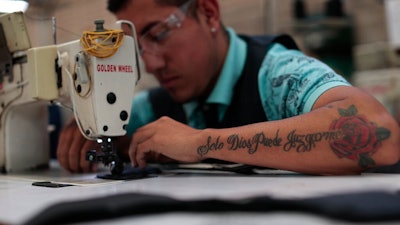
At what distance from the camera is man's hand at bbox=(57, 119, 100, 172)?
171cm

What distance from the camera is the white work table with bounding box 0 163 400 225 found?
0.71 m

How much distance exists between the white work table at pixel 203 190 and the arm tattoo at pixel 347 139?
0.06 meters

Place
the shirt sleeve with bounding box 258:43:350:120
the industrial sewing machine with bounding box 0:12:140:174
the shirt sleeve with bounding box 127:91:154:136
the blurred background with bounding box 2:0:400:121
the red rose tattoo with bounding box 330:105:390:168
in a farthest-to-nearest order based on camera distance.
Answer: the blurred background with bounding box 2:0:400:121 → the shirt sleeve with bounding box 127:91:154:136 → the shirt sleeve with bounding box 258:43:350:120 → the industrial sewing machine with bounding box 0:12:140:174 → the red rose tattoo with bounding box 330:105:390:168

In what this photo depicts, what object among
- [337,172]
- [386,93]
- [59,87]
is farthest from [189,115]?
[386,93]

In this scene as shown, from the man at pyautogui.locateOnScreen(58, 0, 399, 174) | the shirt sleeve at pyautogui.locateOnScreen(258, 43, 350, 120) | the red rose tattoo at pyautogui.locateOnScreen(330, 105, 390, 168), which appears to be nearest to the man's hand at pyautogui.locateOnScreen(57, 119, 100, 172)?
the man at pyautogui.locateOnScreen(58, 0, 399, 174)

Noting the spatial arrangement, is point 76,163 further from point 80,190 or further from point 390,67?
point 390,67

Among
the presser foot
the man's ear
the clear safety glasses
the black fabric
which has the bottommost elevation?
the black fabric

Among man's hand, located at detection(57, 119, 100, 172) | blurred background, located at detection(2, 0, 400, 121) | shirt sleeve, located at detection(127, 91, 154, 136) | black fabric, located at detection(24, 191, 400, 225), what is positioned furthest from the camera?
blurred background, located at detection(2, 0, 400, 121)

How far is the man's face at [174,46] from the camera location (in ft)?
5.79

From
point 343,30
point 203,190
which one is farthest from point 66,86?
point 343,30

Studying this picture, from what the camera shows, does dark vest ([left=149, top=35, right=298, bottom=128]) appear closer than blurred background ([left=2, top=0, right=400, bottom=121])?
Yes

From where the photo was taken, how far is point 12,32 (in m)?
1.60

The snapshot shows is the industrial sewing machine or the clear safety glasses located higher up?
the clear safety glasses

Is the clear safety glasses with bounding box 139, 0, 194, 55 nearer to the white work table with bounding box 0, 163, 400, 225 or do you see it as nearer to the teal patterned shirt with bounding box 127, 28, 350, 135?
the teal patterned shirt with bounding box 127, 28, 350, 135
